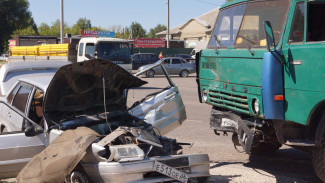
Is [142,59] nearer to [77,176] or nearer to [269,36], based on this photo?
[269,36]

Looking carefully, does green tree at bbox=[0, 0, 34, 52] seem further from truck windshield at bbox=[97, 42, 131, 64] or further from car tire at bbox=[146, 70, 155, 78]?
truck windshield at bbox=[97, 42, 131, 64]

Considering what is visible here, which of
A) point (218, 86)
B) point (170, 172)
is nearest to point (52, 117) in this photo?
point (170, 172)

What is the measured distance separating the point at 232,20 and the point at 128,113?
234cm

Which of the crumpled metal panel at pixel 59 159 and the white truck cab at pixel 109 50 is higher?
the white truck cab at pixel 109 50

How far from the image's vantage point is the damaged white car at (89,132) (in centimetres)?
525

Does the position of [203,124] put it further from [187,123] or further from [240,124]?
[240,124]

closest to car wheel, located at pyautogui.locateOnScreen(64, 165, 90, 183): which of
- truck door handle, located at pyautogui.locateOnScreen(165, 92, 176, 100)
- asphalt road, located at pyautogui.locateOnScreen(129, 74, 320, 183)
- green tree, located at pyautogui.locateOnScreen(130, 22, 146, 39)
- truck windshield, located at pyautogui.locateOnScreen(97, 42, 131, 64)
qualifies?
asphalt road, located at pyautogui.locateOnScreen(129, 74, 320, 183)

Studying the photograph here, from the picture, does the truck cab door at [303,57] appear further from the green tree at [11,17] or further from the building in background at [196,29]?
the green tree at [11,17]

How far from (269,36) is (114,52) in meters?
18.1

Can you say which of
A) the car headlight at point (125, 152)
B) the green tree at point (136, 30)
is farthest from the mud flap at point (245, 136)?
the green tree at point (136, 30)

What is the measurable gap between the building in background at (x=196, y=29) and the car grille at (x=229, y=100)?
52.7 meters

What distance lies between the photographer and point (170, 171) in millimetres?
5359

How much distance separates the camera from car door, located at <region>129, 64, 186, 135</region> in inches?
282

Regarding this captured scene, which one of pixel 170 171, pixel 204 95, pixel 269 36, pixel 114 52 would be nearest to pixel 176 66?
pixel 114 52
